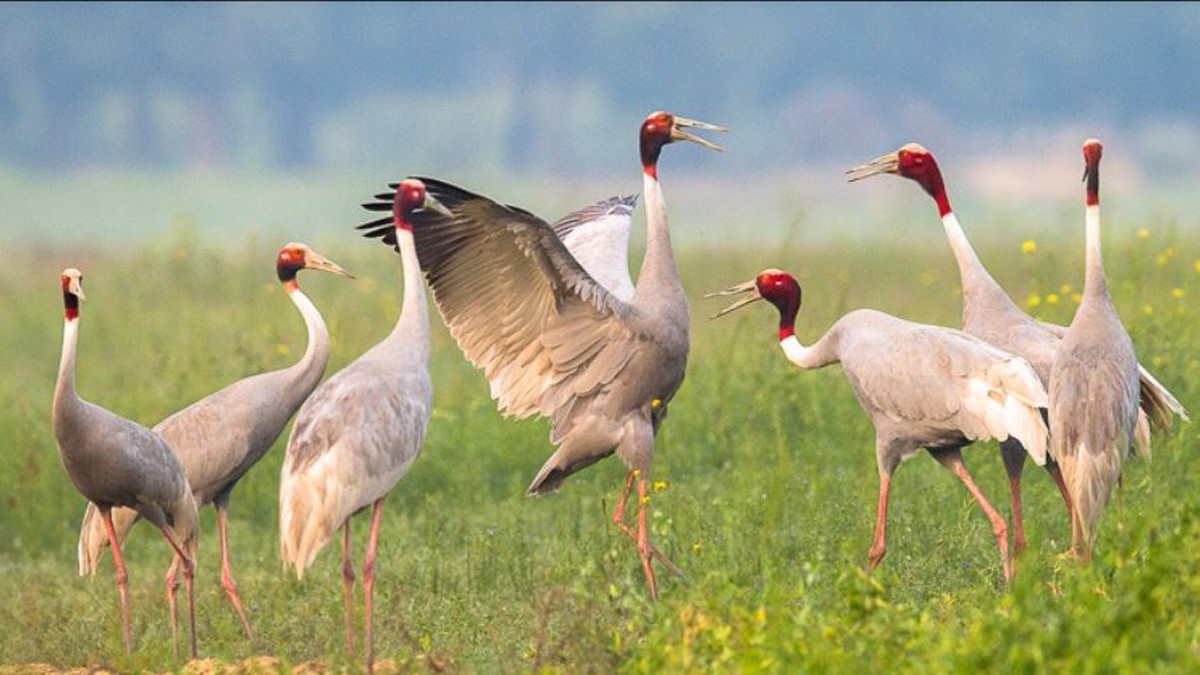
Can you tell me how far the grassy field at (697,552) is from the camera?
218 inches

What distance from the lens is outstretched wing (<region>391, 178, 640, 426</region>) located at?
7.64 meters

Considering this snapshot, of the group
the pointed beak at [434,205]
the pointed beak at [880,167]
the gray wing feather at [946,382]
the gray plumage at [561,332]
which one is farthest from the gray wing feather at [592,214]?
the gray wing feather at [946,382]

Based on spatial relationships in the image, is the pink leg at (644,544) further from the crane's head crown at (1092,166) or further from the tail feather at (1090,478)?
the crane's head crown at (1092,166)

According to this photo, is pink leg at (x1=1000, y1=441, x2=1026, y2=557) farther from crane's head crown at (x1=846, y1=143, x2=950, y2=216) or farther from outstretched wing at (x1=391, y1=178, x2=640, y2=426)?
outstretched wing at (x1=391, y1=178, x2=640, y2=426)

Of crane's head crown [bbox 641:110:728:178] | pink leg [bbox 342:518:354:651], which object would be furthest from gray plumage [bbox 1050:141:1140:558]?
pink leg [bbox 342:518:354:651]

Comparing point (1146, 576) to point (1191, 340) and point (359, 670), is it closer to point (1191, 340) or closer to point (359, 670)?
point (359, 670)

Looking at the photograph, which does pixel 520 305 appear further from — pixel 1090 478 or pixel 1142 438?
pixel 1142 438

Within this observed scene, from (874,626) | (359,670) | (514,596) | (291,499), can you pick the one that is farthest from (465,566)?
(874,626)

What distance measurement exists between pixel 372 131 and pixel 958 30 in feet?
50.5

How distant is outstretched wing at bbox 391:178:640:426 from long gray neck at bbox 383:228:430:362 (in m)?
0.25

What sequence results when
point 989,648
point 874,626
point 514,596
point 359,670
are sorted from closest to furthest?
point 989,648 < point 874,626 < point 359,670 < point 514,596

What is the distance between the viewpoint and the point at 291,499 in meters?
7.10

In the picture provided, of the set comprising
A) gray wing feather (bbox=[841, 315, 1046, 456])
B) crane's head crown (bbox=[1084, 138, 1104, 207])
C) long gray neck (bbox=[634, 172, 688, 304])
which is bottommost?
gray wing feather (bbox=[841, 315, 1046, 456])

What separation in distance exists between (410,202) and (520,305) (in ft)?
2.18
